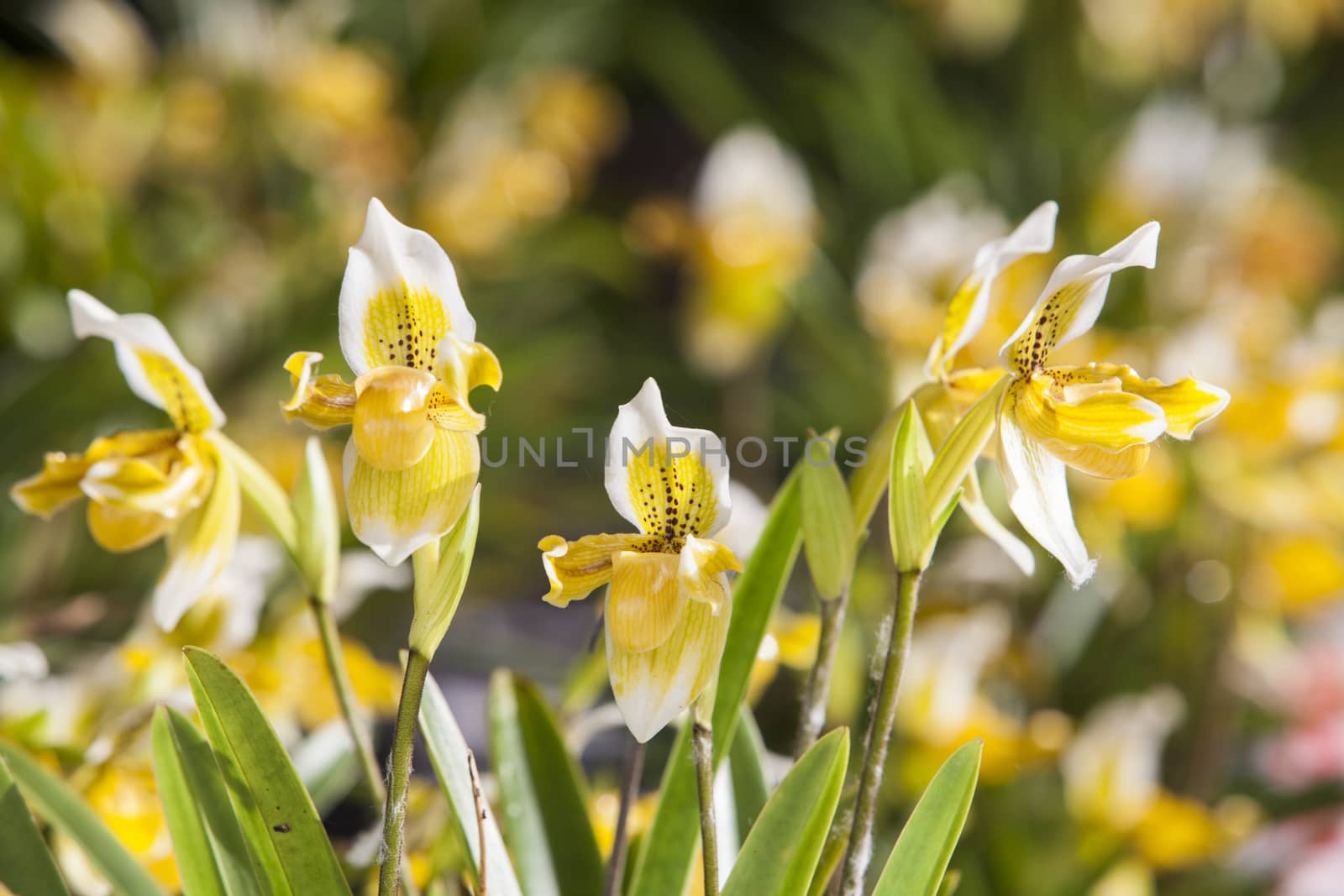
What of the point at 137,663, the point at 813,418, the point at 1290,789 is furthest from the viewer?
the point at 813,418

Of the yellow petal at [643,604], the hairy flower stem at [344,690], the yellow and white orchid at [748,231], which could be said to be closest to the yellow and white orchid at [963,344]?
the yellow petal at [643,604]

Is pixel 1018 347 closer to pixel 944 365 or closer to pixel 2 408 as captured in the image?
pixel 944 365

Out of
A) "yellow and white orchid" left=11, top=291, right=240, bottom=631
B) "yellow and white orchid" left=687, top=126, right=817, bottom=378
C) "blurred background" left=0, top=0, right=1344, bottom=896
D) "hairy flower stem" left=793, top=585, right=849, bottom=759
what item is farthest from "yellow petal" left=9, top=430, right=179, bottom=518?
"yellow and white orchid" left=687, top=126, right=817, bottom=378

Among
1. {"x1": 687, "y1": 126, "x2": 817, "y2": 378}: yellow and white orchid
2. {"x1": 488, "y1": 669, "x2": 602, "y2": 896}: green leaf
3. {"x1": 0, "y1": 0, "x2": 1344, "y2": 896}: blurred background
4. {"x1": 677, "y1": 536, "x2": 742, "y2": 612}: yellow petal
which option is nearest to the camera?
{"x1": 677, "y1": 536, "x2": 742, "y2": 612}: yellow petal

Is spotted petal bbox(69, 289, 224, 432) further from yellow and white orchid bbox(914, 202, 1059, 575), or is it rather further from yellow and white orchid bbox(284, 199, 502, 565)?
yellow and white orchid bbox(914, 202, 1059, 575)

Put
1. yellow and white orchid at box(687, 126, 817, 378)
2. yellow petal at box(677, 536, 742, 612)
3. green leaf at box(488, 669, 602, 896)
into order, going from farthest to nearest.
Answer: yellow and white orchid at box(687, 126, 817, 378) < green leaf at box(488, 669, 602, 896) < yellow petal at box(677, 536, 742, 612)

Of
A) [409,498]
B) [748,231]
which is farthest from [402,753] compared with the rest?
[748,231]

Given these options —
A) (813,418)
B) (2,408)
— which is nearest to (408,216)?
(2,408)

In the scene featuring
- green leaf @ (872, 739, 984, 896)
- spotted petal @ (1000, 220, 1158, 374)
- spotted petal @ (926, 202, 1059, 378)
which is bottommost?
green leaf @ (872, 739, 984, 896)
